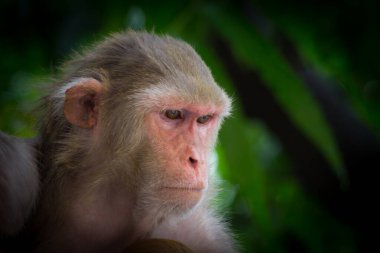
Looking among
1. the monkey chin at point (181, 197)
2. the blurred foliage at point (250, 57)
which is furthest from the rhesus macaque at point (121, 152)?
the blurred foliage at point (250, 57)

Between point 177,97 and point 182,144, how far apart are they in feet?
0.71

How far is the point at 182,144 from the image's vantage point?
381 cm

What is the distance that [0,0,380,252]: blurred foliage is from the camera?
15.8ft

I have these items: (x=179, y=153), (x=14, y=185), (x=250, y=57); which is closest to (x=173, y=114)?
(x=179, y=153)

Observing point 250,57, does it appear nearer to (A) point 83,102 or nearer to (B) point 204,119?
(B) point 204,119

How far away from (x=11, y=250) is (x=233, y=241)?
1256mm

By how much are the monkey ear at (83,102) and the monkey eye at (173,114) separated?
315 mm

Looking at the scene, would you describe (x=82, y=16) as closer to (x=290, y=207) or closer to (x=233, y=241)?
(x=233, y=241)

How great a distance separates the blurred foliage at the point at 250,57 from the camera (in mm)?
4805

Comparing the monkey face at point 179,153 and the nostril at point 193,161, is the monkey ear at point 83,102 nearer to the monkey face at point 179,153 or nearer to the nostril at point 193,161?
the monkey face at point 179,153

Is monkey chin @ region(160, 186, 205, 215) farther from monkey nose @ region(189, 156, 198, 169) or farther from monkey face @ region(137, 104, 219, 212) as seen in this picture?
monkey nose @ region(189, 156, 198, 169)

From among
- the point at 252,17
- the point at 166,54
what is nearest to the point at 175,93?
the point at 166,54

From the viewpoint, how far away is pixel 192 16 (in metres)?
4.96

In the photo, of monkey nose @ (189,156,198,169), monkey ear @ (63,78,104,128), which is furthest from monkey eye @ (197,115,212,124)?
monkey ear @ (63,78,104,128)
